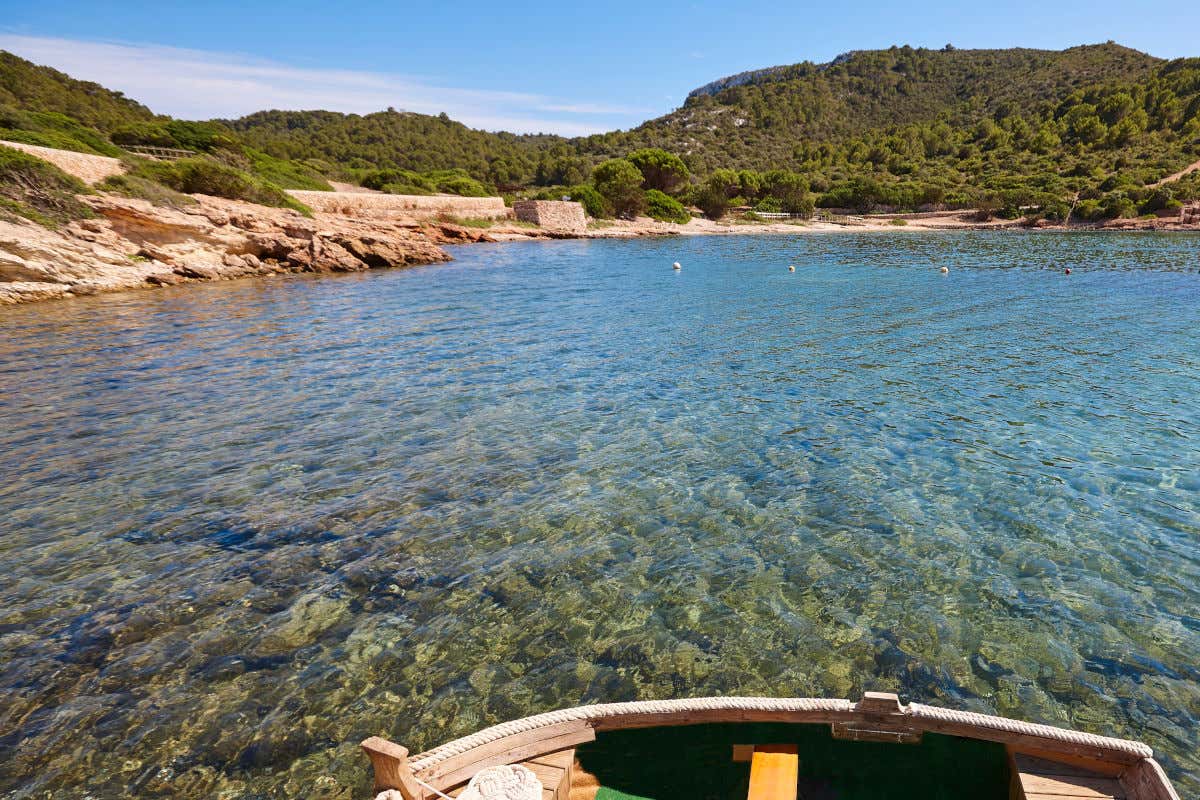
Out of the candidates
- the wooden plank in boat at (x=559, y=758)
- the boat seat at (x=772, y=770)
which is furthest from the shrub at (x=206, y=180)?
the boat seat at (x=772, y=770)

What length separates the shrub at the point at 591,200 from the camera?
273ft

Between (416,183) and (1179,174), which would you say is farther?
(1179,174)

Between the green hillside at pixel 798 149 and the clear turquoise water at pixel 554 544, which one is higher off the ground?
the green hillside at pixel 798 149

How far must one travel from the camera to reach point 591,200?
83438 millimetres

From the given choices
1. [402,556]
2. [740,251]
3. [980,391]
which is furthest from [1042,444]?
[740,251]

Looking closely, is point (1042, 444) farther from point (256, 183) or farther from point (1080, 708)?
point (256, 183)

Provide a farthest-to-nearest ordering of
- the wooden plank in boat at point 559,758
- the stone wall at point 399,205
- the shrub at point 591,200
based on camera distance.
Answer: the shrub at point 591,200 → the stone wall at point 399,205 → the wooden plank in boat at point 559,758

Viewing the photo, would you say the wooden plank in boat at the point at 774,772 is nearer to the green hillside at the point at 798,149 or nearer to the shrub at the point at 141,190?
the shrub at the point at 141,190

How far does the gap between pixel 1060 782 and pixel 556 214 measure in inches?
2971

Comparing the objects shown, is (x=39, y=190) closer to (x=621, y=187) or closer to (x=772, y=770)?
(x=772, y=770)

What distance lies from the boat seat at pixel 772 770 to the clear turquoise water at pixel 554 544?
54.4 inches

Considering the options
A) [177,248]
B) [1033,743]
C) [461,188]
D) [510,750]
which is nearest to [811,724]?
[1033,743]

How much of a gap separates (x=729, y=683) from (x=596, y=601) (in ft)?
5.47

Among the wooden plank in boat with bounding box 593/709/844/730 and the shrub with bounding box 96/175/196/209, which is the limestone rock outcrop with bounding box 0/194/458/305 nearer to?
the shrub with bounding box 96/175/196/209
